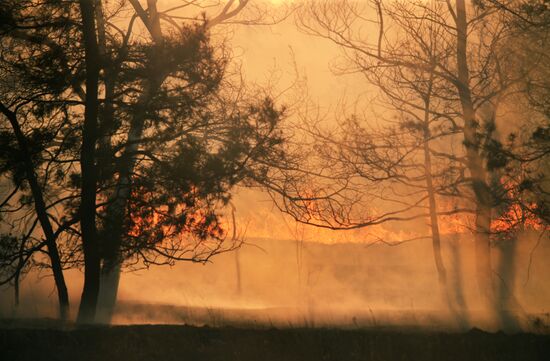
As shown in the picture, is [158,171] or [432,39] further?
[432,39]

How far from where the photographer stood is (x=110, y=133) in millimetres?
11648

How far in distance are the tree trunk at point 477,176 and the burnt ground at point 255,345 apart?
480 centimetres

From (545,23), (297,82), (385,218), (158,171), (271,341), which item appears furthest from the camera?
(385,218)

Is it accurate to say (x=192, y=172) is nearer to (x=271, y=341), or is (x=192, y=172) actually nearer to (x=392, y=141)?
(x=271, y=341)

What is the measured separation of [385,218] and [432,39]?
416 centimetres

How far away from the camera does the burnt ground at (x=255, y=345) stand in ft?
29.7

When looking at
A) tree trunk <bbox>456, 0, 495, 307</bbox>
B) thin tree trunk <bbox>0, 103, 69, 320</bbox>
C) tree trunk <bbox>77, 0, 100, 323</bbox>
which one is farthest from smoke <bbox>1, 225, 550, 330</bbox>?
tree trunk <bbox>77, 0, 100, 323</bbox>

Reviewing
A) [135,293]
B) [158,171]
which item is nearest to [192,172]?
[158,171]

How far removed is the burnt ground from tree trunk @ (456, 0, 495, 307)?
480cm

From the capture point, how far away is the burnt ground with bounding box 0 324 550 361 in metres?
9.06

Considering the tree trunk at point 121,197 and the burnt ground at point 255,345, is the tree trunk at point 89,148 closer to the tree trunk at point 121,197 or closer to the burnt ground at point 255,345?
the tree trunk at point 121,197

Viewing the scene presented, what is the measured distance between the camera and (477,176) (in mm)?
14898

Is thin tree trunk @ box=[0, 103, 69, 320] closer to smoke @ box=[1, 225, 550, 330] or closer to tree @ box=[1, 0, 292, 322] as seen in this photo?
tree @ box=[1, 0, 292, 322]

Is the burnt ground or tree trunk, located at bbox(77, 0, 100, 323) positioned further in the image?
tree trunk, located at bbox(77, 0, 100, 323)
